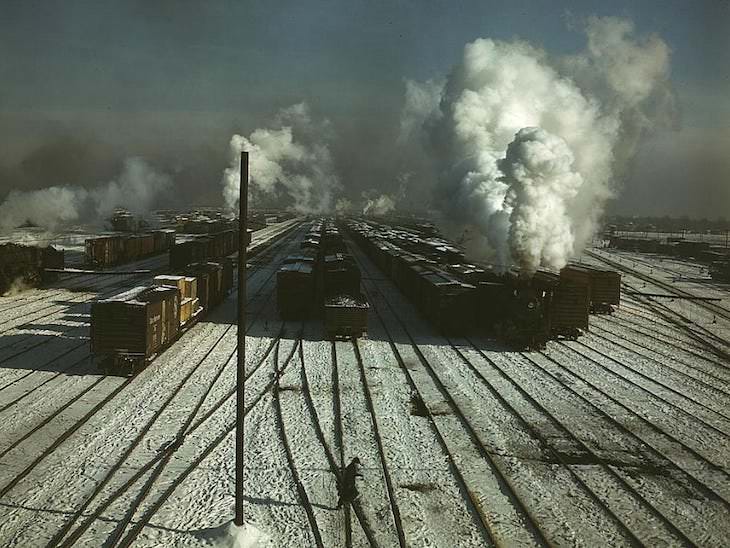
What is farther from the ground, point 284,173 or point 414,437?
point 284,173

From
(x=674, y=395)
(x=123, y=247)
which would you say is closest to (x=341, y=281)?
(x=674, y=395)

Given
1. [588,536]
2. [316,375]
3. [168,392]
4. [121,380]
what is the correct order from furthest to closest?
[316,375] < [121,380] < [168,392] < [588,536]

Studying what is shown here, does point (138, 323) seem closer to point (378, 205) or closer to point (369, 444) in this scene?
point (369, 444)

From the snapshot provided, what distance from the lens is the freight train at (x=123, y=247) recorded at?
42.3 meters

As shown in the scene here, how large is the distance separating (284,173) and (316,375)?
117289 millimetres

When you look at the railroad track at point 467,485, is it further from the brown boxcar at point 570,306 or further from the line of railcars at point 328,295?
the brown boxcar at point 570,306

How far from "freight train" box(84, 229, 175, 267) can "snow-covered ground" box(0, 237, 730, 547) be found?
19632 mm

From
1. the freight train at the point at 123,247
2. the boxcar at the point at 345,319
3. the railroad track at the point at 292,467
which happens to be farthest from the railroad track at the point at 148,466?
the freight train at the point at 123,247

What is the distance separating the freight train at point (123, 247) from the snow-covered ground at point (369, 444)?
19.6 m

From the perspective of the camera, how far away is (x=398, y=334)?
25.3 m

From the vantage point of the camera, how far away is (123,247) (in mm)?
47219

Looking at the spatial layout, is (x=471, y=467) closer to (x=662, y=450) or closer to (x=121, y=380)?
(x=662, y=450)

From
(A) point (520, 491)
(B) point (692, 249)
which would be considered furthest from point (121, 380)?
(B) point (692, 249)

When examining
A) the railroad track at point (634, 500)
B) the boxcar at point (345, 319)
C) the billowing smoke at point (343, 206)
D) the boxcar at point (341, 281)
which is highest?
the billowing smoke at point (343, 206)
